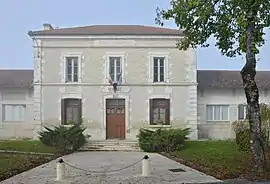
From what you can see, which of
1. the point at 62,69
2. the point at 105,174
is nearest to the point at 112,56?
the point at 62,69

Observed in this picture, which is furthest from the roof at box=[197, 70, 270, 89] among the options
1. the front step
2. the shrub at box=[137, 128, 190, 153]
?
the front step

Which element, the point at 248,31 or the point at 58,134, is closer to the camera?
the point at 248,31

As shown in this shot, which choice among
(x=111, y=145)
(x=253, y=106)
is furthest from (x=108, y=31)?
(x=253, y=106)

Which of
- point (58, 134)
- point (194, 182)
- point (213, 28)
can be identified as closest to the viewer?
point (194, 182)

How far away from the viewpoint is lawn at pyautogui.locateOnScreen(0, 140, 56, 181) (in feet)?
60.2

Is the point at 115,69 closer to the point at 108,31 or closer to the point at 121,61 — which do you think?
the point at 121,61

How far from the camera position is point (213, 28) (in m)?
16.1

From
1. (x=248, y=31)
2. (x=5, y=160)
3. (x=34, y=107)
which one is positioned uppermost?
(x=248, y=31)

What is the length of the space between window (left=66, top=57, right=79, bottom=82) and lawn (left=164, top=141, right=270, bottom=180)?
9.42m

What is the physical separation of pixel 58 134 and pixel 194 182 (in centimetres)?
1585

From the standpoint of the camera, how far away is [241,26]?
47.9ft

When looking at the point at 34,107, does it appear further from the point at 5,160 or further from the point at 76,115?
the point at 5,160

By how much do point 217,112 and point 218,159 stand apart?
1435 centimetres

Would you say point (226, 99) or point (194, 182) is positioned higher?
point (226, 99)
